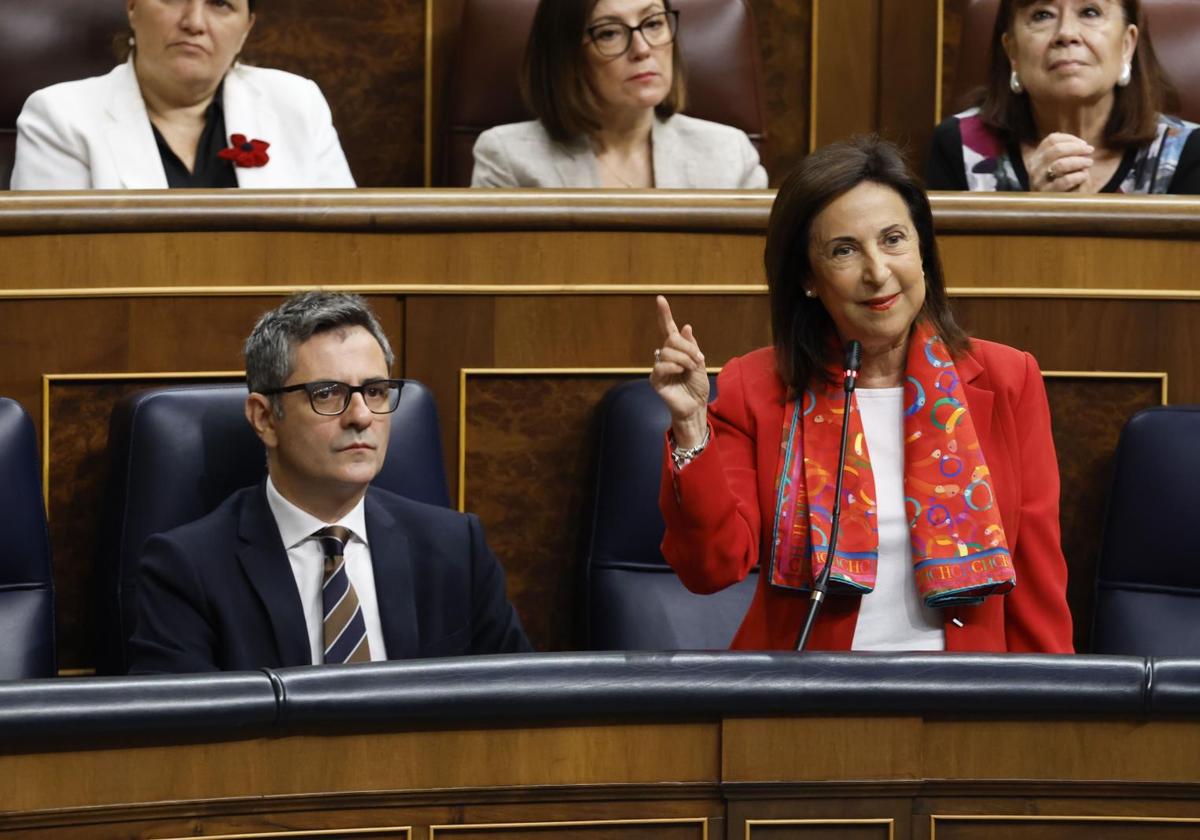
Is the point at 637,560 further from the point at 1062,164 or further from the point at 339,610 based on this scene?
the point at 1062,164

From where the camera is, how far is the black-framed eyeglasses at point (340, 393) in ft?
3.50

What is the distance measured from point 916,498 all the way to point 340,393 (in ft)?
1.08

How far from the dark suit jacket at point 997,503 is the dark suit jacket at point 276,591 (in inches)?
6.9

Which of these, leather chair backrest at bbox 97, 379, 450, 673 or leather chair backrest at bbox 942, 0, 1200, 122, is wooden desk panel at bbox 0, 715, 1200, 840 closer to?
leather chair backrest at bbox 97, 379, 450, 673

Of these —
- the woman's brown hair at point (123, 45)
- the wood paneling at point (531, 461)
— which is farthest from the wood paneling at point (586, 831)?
the woman's brown hair at point (123, 45)

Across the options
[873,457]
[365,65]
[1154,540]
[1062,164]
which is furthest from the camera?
[365,65]

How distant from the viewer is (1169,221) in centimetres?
127

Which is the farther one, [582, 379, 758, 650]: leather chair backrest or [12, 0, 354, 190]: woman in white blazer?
[12, 0, 354, 190]: woman in white blazer

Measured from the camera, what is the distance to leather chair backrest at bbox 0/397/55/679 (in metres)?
1.08

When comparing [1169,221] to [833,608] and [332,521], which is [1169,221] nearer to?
[833,608]

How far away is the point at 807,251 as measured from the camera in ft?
3.29

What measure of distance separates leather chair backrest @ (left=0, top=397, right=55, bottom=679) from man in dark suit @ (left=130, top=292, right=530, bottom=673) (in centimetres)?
10

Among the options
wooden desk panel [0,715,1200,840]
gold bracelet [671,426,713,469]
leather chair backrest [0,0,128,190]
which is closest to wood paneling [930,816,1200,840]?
wooden desk panel [0,715,1200,840]

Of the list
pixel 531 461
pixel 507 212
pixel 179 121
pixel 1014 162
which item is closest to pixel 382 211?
pixel 507 212
